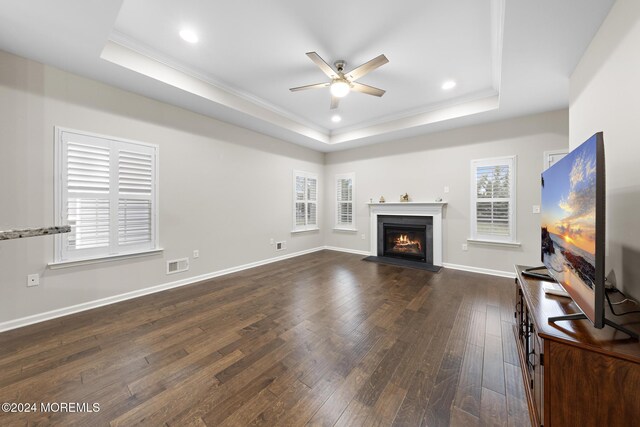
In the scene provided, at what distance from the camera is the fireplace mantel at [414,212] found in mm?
4766

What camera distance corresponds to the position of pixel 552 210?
1.66 m

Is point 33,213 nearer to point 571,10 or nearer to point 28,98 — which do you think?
point 28,98

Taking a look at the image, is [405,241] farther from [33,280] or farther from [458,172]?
[33,280]

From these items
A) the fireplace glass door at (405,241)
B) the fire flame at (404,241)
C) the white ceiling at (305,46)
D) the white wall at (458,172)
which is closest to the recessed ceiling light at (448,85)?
the white ceiling at (305,46)

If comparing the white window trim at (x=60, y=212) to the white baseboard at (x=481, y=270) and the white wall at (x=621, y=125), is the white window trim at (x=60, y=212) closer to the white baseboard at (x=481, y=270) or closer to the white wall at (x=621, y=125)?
the white wall at (x=621, y=125)

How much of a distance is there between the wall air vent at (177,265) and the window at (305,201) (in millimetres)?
2534

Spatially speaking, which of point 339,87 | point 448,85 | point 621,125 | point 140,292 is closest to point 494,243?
point 448,85

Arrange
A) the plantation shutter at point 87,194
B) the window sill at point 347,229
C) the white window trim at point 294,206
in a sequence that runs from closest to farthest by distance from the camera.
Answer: the plantation shutter at point 87,194
the white window trim at point 294,206
the window sill at point 347,229

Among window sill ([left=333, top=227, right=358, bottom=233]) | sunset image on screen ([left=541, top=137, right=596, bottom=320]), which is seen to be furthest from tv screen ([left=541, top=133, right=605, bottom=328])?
window sill ([left=333, top=227, right=358, bottom=233])

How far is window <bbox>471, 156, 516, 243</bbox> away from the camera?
161 inches

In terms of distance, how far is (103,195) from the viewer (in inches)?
116

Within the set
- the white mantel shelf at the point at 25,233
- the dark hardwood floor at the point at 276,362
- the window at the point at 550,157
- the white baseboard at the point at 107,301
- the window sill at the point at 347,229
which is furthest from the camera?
the window sill at the point at 347,229

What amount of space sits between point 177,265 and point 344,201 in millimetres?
4073

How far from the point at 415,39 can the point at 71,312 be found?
16.4ft
